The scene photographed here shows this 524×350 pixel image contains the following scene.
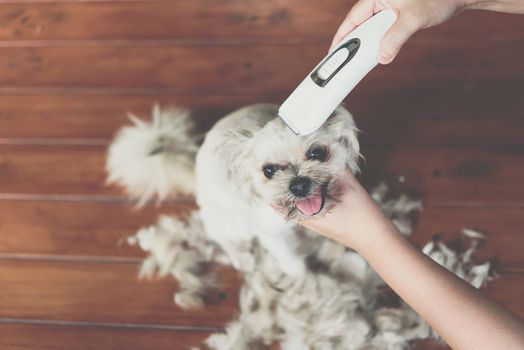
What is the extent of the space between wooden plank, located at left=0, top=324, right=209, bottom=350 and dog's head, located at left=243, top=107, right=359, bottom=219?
1.67 ft

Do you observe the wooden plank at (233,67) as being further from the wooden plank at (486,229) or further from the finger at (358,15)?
the finger at (358,15)

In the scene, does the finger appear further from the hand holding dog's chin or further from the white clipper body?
the hand holding dog's chin

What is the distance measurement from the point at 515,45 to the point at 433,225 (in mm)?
580

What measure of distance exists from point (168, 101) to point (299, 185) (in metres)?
0.72

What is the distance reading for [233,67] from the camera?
1441 millimetres

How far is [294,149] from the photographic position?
83cm

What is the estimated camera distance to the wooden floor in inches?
47.9

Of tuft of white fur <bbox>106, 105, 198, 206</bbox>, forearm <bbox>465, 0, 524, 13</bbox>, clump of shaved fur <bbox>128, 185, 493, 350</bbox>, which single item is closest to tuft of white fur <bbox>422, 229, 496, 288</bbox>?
clump of shaved fur <bbox>128, 185, 493, 350</bbox>

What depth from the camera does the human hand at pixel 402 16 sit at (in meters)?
0.77

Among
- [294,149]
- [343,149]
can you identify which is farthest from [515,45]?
[294,149]

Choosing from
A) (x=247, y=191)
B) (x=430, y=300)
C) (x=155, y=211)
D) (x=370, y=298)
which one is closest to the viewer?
(x=430, y=300)

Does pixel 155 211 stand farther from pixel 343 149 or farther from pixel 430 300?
pixel 430 300

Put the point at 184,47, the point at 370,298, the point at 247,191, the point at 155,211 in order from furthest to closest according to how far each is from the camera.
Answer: the point at 184,47, the point at 155,211, the point at 370,298, the point at 247,191

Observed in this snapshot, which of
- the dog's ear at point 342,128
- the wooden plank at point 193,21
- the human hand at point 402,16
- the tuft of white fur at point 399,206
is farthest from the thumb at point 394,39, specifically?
the wooden plank at point 193,21
